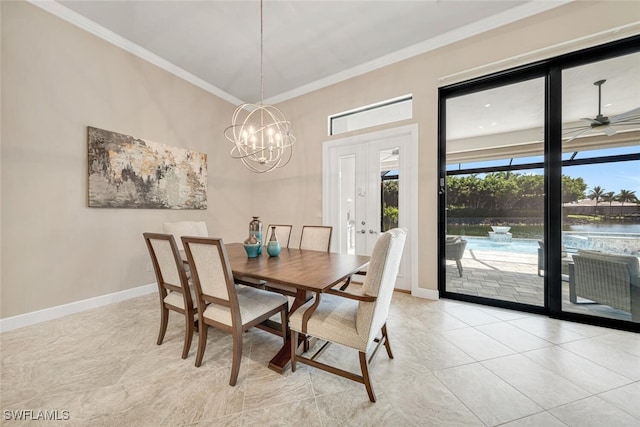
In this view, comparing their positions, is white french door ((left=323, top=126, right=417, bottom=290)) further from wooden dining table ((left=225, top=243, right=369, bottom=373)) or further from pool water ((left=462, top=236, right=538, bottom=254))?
wooden dining table ((left=225, top=243, right=369, bottom=373))

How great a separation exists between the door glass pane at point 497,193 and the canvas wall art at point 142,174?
3875 millimetres

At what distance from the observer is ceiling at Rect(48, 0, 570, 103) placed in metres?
2.46

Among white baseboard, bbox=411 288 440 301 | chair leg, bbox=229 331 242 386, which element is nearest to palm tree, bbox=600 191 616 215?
white baseboard, bbox=411 288 440 301

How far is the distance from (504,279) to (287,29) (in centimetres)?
407

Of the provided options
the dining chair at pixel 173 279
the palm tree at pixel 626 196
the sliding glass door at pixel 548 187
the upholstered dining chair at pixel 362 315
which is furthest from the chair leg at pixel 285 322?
the palm tree at pixel 626 196

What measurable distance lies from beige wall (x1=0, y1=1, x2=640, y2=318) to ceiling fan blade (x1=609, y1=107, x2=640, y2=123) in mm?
707

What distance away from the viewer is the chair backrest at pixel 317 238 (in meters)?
2.81

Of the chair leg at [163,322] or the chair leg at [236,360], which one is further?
the chair leg at [163,322]

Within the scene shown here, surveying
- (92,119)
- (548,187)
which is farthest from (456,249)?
(92,119)

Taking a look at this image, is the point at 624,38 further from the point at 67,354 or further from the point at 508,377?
the point at 67,354

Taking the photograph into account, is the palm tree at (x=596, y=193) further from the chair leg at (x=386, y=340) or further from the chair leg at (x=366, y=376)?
the chair leg at (x=366, y=376)

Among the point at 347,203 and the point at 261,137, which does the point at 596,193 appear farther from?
the point at 261,137

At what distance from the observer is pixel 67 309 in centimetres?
254

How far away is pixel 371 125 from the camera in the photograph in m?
3.54
